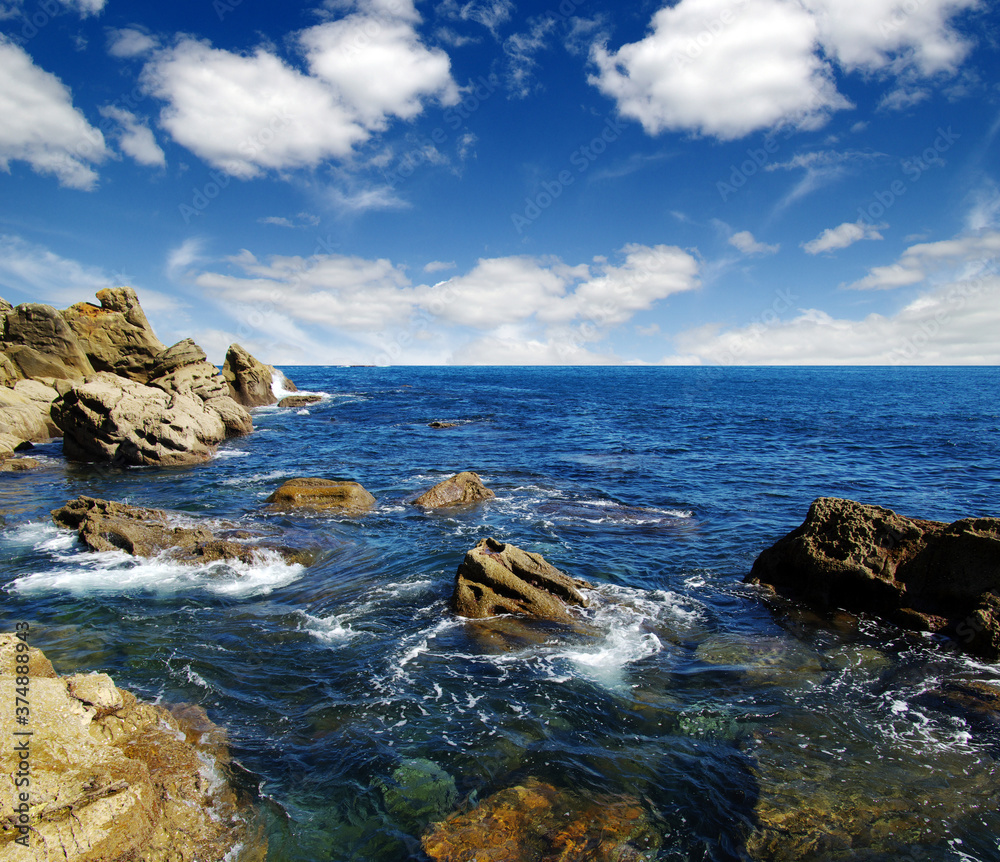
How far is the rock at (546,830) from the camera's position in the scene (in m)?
5.93

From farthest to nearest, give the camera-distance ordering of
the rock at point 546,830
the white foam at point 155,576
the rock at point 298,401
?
1. the rock at point 298,401
2. the white foam at point 155,576
3. the rock at point 546,830

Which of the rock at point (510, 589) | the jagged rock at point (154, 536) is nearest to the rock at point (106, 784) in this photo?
the rock at point (510, 589)

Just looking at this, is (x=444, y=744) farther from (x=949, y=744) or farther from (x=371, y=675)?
(x=949, y=744)

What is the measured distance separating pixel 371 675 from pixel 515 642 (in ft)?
9.78

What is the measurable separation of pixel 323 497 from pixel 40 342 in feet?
102

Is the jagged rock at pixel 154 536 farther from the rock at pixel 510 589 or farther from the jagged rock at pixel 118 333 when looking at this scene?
the jagged rock at pixel 118 333

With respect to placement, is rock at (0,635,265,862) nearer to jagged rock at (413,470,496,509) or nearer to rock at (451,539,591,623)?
rock at (451,539,591,623)

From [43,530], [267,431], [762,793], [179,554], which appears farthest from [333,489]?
[267,431]

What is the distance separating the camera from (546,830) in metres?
6.25

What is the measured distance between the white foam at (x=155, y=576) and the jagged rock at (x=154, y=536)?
0.25m

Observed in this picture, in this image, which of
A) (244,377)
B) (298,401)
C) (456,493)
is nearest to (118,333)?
(244,377)

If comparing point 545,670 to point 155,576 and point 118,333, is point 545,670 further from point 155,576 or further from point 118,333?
point 118,333

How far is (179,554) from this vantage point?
48.6ft

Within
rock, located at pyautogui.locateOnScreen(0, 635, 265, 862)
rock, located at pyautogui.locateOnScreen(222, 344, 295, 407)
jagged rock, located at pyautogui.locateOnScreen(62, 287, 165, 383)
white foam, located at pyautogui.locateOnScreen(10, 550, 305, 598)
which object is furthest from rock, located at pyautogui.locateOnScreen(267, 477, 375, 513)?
rock, located at pyautogui.locateOnScreen(222, 344, 295, 407)
